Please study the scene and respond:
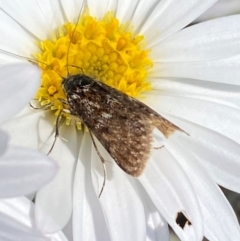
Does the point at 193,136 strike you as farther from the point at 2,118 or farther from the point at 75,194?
the point at 2,118

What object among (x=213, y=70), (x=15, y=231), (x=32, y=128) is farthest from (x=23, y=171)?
(x=213, y=70)

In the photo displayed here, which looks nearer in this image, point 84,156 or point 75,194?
point 75,194

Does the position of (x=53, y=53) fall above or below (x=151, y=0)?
below

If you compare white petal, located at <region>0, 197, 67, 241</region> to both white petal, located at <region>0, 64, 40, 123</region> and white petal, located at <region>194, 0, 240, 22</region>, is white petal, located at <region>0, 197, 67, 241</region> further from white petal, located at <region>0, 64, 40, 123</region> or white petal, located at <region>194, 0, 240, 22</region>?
white petal, located at <region>194, 0, 240, 22</region>

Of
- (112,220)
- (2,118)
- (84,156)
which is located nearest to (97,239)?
(112,220)

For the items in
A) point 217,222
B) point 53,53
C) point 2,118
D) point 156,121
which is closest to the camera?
point 2,118

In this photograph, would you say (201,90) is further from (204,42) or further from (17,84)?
Answer: (17,84)

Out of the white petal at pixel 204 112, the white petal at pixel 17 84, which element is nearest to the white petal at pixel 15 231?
the white petal at pixel 17 84
